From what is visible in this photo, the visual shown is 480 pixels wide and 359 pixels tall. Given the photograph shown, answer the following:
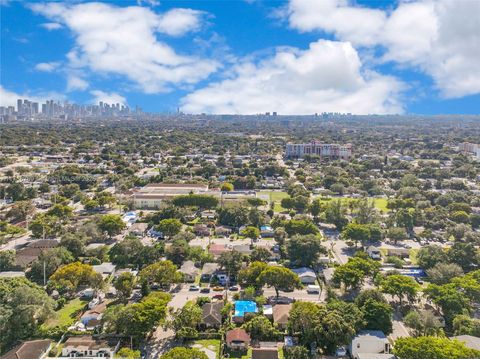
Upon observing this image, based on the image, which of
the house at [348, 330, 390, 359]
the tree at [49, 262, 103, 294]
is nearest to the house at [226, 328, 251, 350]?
the house at [348, 330, 390, 359]

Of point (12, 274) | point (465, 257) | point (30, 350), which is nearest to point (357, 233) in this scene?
point (465, 257)

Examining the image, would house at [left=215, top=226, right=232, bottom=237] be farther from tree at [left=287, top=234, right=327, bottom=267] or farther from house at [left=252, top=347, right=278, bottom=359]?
house at [left=252, top=347, right=278, bottom=359]

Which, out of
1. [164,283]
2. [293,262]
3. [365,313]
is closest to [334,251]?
[293,262]

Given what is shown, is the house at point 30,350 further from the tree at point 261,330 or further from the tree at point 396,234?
the tree at point 396,234

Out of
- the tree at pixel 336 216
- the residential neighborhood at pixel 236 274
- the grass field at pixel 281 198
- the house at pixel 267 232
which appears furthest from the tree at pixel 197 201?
the tree at pixel 336 216

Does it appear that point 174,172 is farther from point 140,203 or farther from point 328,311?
point 328,311

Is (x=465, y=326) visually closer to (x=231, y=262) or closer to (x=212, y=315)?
(x=212, y=315)

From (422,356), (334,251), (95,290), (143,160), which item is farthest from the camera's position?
(143,160)
